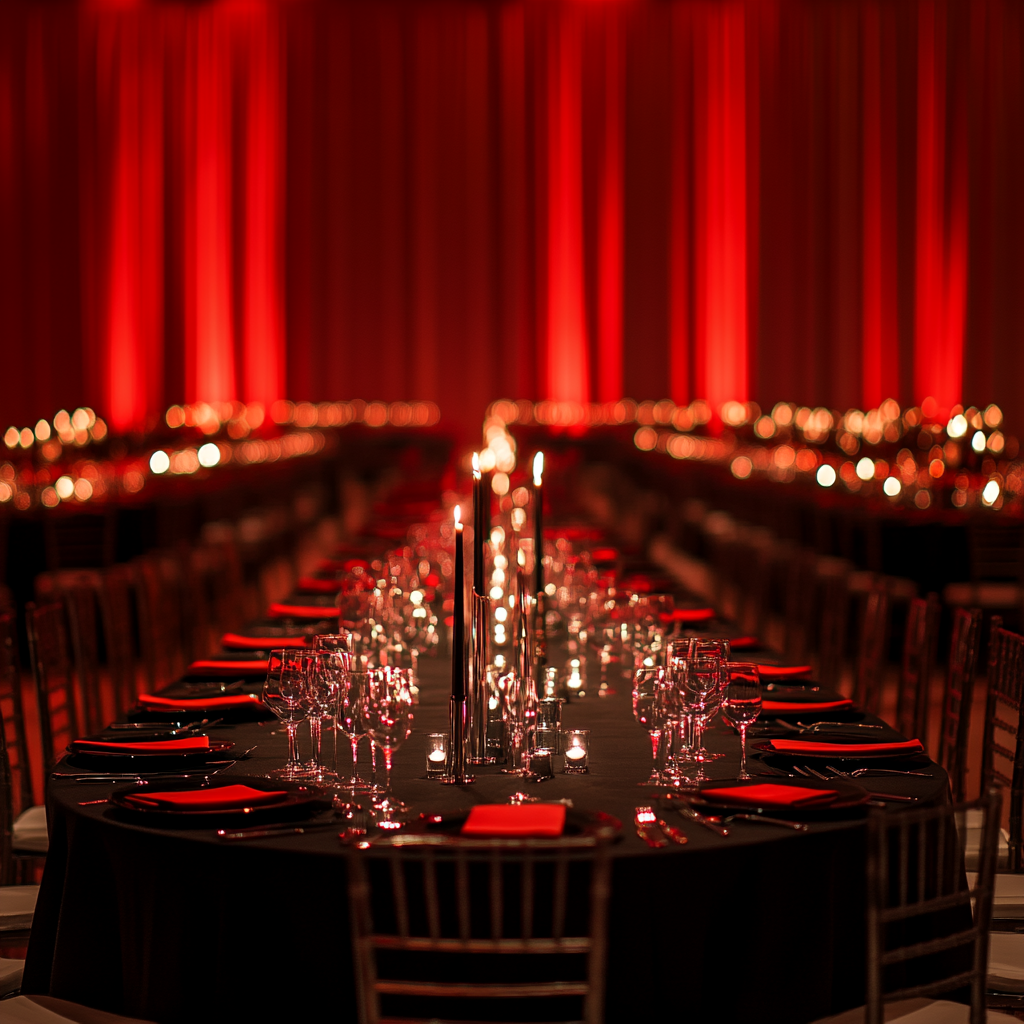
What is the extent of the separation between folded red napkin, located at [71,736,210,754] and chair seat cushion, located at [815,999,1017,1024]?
4.13 feet

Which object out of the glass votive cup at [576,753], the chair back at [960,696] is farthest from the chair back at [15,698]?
the chair back at [960,696]

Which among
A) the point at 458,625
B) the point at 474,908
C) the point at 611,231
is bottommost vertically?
the point at 474,908

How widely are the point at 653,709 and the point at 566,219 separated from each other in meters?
16.8

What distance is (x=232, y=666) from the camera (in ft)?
11.6

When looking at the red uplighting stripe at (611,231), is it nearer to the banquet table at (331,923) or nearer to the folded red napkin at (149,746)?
the folded red napkin at (149,746)

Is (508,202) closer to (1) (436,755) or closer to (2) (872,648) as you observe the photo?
(2) (872,648)

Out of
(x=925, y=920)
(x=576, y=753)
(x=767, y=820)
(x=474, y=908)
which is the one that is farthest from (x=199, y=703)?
(x=925, y=920)

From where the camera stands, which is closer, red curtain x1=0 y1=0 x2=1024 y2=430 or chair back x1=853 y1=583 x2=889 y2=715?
chair back x1=853 y1=583 x2=889 y2=715

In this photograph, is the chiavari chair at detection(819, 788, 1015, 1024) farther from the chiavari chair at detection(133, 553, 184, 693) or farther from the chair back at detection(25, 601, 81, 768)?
the chiavari chair at detection(133, 553, 184, 693)

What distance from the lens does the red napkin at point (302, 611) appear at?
13.8 feet

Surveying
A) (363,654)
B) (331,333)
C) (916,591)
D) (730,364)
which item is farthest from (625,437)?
(363,654)

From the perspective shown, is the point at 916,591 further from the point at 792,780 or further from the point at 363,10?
the point at 363,10

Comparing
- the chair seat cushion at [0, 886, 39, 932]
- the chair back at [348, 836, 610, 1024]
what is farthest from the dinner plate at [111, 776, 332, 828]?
the chair seat cushion at [0, 886, 39, 932]

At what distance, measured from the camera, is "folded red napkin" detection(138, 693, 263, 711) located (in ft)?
10.1
